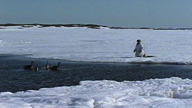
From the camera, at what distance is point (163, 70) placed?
1537 cm

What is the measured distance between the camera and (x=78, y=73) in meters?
14.5

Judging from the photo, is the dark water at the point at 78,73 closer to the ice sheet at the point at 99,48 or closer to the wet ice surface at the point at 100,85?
the wet ice surface at the point at 100,85

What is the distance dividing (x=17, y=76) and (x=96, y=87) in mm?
4500

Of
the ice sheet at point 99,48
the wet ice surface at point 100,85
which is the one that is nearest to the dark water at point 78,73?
the wet ice surface at point 100,85

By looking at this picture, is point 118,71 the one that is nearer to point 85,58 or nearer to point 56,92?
point 85,58

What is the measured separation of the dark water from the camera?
40.1ft

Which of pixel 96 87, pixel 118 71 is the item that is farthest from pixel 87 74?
pixel 96 87

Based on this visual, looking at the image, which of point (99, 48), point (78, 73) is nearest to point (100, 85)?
point (78, 73)

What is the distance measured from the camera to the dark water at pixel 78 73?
12235 mm

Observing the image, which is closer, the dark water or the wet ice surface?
the wet ice surface

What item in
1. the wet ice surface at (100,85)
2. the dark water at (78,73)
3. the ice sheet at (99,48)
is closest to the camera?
the wet ice surface at (100,85)

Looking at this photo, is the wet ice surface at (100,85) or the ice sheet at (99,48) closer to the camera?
the wet ice surface at (100,85)

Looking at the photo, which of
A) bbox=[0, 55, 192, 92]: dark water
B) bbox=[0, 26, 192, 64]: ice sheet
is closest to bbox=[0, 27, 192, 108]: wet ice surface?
bbox=[0, 55, 192, 92]: dark water

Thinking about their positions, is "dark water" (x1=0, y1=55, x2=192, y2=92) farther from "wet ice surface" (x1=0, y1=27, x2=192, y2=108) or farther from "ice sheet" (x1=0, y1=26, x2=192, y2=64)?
"ice sheet" (x1=0, y1=26, x2=192, y2=64)
